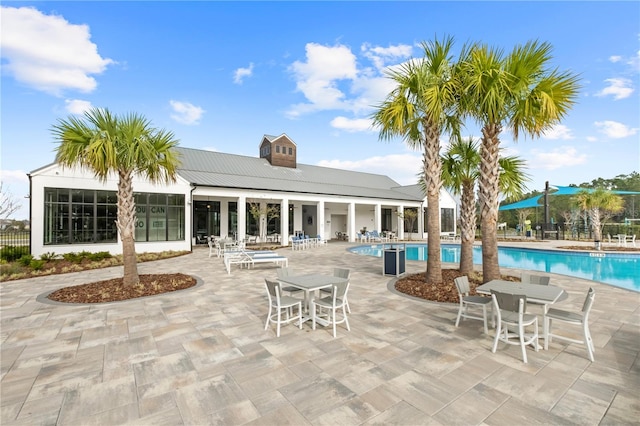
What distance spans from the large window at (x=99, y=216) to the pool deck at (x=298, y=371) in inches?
372

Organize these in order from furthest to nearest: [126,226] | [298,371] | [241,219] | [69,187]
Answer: [241,219] → [69,187] → [126,226] → [298,371]

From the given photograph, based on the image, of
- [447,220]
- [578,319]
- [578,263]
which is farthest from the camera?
[447,220]

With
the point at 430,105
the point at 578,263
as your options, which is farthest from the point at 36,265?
the point at 578,263

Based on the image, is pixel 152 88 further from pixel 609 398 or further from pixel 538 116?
pixel 609 398

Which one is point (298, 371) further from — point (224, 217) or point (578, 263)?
point (224, 217)

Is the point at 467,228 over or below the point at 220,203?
below

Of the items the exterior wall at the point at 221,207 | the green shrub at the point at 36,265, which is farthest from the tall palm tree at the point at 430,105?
the green shrub at the point at 36,265

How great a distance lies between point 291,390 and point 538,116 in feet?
25.9

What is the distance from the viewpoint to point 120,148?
299 inches

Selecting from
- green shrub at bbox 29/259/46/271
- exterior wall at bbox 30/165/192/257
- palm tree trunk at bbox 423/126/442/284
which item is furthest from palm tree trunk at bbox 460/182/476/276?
green shrub at bbox 29/259/46/271

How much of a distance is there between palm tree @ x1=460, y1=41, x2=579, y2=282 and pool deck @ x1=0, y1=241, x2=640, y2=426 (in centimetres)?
291

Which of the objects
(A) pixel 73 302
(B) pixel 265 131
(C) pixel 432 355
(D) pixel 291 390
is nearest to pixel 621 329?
(C) pixel 432 355

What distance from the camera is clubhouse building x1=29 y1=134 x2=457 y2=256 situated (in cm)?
1355

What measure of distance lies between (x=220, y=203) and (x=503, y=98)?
18.9 meters
